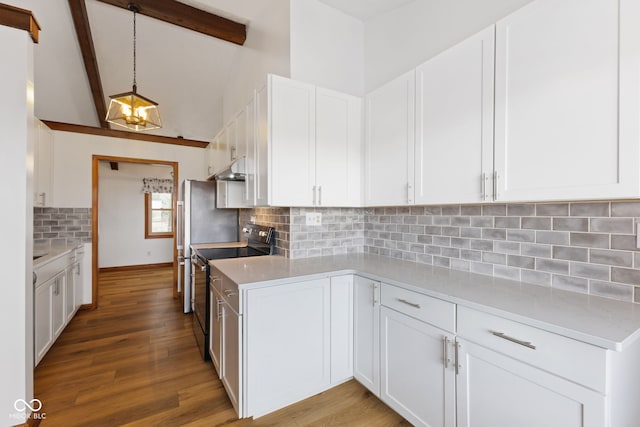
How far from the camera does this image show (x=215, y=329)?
2.15 m

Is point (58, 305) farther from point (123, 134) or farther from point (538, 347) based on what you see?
point (538, 347)

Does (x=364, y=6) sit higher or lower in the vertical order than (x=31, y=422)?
higher

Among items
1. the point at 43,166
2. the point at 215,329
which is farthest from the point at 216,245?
the point at 43,166

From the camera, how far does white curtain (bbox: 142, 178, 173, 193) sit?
6.28 m

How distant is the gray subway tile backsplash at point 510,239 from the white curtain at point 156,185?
4980mm

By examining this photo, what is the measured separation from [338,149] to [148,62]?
Answer: 10.9 feet

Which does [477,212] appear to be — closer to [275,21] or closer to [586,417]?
[586,417]

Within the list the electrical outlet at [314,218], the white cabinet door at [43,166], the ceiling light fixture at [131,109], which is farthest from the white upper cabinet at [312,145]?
the white cabinet door at [43,166]

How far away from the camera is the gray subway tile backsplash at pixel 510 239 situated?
4.18ft

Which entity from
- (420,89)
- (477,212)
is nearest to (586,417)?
(477,212)

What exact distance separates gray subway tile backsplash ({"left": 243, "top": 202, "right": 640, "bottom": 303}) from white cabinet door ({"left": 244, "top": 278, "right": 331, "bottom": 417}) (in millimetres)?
608

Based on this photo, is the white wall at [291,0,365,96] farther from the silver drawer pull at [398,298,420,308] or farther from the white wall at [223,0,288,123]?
the silver drawer pull at [398,298,420,308]

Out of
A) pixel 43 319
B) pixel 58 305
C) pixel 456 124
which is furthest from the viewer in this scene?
pixel 58 305

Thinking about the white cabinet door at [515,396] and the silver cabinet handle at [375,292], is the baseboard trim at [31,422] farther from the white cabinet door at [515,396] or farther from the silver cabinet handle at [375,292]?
the white cabinet door at [515,396]
